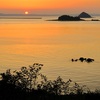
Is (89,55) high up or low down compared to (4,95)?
up

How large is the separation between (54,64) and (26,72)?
89.4ft

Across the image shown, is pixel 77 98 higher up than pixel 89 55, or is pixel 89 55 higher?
pixel 89 55

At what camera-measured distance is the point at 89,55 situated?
5591 centimetres

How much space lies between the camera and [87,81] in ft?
104

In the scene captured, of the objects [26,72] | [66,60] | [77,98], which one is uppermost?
[66,60]

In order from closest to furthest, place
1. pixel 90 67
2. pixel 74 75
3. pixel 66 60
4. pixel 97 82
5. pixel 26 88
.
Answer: pixel 26 88, pixel 97 82, pixel 74 75, pixel 90 67, pixel 66 60

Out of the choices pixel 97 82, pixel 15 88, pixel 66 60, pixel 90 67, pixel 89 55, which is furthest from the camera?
pixel 89 55

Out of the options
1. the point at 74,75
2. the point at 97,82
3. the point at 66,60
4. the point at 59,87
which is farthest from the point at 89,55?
the point at 59,87

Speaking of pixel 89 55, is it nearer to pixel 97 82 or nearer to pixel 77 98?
pixel 97 82

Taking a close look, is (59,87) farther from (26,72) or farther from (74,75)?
(74,75)

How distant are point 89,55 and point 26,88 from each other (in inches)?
1592

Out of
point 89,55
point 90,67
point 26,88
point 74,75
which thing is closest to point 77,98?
point 26,88

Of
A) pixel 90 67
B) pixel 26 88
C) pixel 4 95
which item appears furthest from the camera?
pixel 90 67

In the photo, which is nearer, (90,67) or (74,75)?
(74,75)
